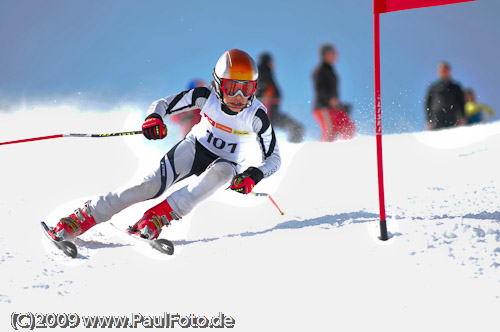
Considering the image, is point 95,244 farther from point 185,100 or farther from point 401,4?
point 401,4

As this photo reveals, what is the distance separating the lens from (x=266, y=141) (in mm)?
3717

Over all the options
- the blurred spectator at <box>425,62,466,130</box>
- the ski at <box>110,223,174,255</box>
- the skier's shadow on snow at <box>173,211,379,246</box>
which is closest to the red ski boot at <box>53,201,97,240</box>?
the ski at <box>110,223,174,255</box>

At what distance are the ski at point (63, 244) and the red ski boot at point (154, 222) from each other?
45 cm

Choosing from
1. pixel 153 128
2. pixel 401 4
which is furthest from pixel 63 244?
pixel 401 4

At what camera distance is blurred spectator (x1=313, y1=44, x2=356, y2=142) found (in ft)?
23.7

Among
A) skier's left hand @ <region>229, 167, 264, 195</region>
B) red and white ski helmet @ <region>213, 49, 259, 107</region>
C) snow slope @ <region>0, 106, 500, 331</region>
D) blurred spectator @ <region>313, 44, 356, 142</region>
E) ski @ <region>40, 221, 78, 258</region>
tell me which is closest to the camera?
snow slope @ <region>0, 106, 500, 331</region>

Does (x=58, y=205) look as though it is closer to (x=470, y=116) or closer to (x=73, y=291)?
(x=73, y=291)

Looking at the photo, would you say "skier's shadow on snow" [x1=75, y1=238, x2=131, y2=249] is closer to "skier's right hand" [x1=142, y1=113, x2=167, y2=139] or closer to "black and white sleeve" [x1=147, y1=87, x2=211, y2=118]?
"skier's right hand" [x1=142, y1=113, x2=167, y2=139]

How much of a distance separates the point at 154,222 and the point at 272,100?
456 centimetres

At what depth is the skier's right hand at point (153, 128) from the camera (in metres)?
3.45

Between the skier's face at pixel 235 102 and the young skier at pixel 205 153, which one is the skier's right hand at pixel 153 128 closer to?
the young skier at pixel 205 153

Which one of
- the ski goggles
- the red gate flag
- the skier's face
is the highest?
the red gate flag

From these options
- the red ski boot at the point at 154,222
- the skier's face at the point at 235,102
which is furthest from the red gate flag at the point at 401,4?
the red ski boot at the point at 154,222

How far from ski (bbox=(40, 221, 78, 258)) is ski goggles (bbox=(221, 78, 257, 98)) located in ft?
4.90
